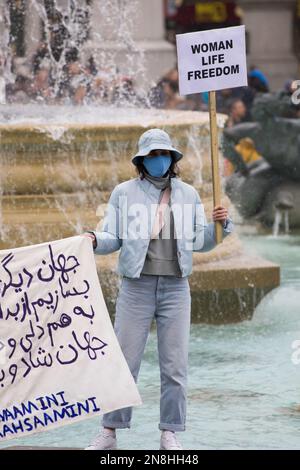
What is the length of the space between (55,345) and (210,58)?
1454 mm

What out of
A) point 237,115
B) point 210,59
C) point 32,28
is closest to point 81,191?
point 210,59

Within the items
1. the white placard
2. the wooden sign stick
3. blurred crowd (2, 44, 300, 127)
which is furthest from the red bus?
the wooden sign stick

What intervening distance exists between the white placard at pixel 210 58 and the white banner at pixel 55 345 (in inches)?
35.7

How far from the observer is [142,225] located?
6.24 meters

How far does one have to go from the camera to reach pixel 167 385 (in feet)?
20.5

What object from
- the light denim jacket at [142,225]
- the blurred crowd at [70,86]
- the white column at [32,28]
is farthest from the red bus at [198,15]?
the light denim jacket at [142,225]

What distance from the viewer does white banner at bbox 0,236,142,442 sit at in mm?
6105

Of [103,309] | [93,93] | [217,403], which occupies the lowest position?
[217,403]

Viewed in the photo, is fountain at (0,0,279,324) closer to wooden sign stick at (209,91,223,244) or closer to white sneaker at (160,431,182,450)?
wooden sign stick at (209,91,223,244)

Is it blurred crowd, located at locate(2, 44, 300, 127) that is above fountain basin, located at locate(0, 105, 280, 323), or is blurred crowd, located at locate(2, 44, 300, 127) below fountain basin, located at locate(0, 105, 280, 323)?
above

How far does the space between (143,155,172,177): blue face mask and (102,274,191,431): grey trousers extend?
0.45m
